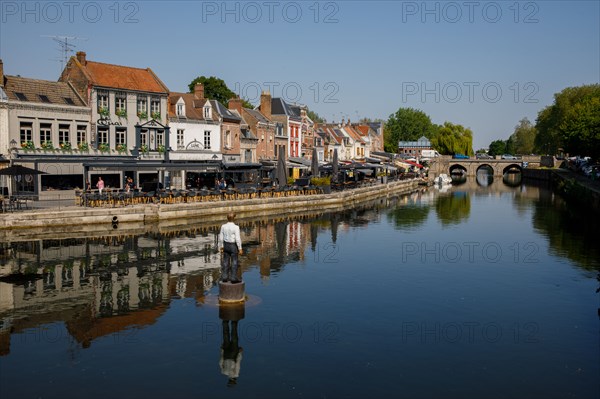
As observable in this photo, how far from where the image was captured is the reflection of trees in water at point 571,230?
2792cm

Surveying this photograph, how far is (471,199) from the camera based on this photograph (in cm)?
6538

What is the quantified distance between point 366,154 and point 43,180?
76895 millimetres

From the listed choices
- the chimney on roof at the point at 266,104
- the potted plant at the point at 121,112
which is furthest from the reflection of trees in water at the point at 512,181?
the potted plant at the point at 121,112

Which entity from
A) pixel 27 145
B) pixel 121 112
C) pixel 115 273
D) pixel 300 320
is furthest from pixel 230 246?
pixel 121 112

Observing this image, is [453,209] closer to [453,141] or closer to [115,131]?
[115,131]

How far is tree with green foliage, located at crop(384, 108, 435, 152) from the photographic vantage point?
150250 millimetres

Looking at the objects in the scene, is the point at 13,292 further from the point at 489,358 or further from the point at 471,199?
the point at 471,199

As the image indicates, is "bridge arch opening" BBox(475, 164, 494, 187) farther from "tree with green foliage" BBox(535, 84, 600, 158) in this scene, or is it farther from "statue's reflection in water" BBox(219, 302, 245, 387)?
"statue's reflection in water" BBox(219, 302, 245, 387)

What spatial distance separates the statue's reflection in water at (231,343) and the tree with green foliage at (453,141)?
120 m

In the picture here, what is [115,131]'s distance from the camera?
45.8 metres

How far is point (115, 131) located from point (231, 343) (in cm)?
3529

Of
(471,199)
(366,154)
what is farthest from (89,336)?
(366,154)

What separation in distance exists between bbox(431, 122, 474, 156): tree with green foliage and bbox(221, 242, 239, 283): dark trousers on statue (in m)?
120

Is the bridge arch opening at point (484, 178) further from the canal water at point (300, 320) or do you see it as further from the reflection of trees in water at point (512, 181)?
the canal water at point (300, 320)
